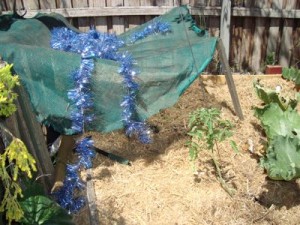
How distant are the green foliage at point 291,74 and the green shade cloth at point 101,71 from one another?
1539 mm

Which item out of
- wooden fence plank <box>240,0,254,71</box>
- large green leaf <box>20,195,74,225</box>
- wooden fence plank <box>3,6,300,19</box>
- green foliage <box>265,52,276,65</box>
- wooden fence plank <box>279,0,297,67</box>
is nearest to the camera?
large green leaf <box>20,195,74,225</box>

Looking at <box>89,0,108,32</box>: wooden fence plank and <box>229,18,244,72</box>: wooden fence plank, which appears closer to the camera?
<box>89,0,108,32</box>: wooden fence plank

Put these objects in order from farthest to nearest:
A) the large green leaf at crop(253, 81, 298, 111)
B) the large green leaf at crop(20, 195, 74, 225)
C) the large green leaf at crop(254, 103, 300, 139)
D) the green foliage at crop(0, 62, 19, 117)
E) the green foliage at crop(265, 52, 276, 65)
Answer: the green foliage at crop(265, 52, 276, 65)
the large green leaf at crop(253, 81, 298, 111)
the large green leaf at crop(254, 103, 300, 139)
the large green leaf at crop(20, 195, 74, 225)
the green foliage at crop(0, 62, 19, 117)

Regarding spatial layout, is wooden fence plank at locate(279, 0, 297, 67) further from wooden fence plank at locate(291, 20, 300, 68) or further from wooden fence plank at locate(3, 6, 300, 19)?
wooden fence plank at locate(3, 6, 300, 19)

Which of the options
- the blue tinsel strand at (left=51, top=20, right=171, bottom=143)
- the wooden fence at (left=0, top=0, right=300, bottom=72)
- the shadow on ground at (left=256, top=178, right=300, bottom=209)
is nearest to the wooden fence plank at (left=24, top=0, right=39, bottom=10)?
the wooden fence at (left=0, top=0, right=300, bottom=72)

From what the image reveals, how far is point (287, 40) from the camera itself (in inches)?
202

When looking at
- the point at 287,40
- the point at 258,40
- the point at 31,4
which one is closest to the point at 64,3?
the point at 31,4

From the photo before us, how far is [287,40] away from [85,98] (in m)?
3.29

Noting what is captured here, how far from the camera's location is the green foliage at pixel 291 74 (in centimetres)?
466

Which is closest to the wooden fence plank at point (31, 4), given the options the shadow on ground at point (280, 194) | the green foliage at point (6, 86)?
the green foliage at point (6, 86)

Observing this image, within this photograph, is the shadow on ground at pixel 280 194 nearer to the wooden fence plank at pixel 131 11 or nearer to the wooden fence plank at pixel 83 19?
the wooden fence plank at pixel 131 11

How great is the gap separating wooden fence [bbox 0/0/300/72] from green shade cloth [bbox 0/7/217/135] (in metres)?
1.40

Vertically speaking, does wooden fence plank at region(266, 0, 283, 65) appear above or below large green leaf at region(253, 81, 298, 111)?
above

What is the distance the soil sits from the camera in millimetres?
2928
